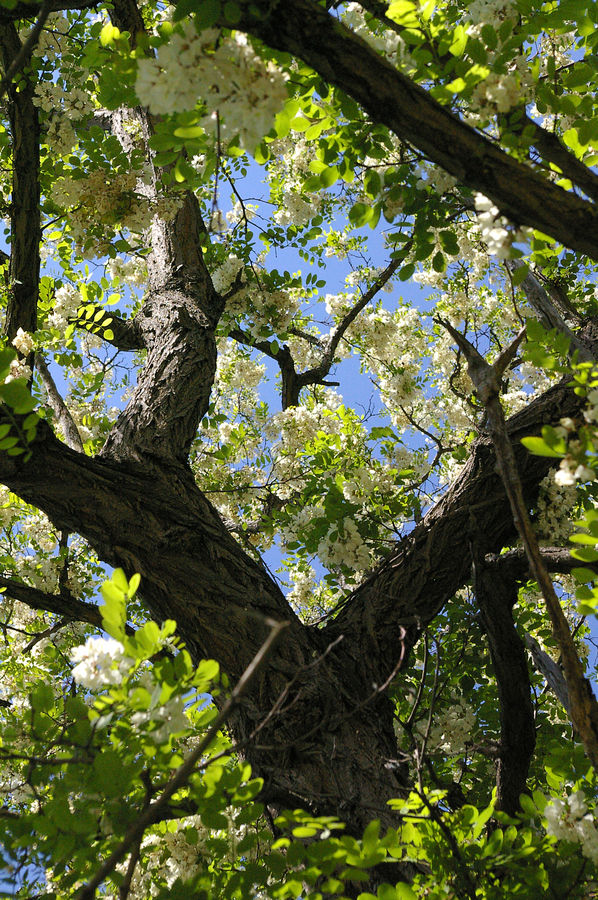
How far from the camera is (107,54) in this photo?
7.89 feet

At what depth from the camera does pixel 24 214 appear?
3203 millimetres

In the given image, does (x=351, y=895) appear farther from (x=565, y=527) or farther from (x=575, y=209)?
(x=575, y=209)

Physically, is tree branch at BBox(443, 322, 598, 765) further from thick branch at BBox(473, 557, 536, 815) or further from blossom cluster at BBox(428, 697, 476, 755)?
blossom cluster at BBox(428, 697, 476, 755)

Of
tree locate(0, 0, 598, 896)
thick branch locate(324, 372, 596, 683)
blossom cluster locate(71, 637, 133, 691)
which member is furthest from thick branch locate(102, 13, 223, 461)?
blossom cluster locate(71, 637, 133, 691)

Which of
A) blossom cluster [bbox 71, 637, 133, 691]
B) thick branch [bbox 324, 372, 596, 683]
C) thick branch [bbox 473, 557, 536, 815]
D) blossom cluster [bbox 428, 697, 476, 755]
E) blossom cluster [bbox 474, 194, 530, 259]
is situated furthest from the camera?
blossom cluster [bbox 428, 697, 476, 755]

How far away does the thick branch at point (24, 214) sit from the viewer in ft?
10.4

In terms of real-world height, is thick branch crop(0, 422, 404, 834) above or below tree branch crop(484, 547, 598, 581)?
below

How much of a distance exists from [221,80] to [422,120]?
1.46 ft

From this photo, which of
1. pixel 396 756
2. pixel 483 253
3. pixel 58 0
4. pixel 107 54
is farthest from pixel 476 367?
pixel 483 253

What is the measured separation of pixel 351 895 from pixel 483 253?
5549 millimetres

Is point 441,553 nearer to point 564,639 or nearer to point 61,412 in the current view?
point 564,639

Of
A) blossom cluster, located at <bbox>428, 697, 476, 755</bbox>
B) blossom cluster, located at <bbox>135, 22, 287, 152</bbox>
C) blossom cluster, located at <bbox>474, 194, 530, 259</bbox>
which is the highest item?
blossom cluster, located at <bbox>135, 22, 287, 152</bbox>

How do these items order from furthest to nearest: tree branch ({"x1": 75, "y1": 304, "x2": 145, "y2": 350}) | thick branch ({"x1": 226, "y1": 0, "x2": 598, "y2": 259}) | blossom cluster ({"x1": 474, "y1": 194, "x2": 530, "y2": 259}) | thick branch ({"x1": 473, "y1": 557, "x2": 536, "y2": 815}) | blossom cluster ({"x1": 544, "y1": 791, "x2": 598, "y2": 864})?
tree branch ({"x1": 75, "y1": 304, "x2": 145, "y2": 350}) < thick branch ({"x1": 473, "y1": 557, "x2": 536, "y2": 815}) < blossom cluster ({"x1": 544, "y1": 791, "x2": 598, "y2": 864}) < blossom cluster ({"x1": 474, "y1": 194, "x2": 530, "y2": 259}) < thick branch ({"x1": 226, "y1": 0, "x2": 598, "y2": 259})

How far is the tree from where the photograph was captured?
1491 millimetres
